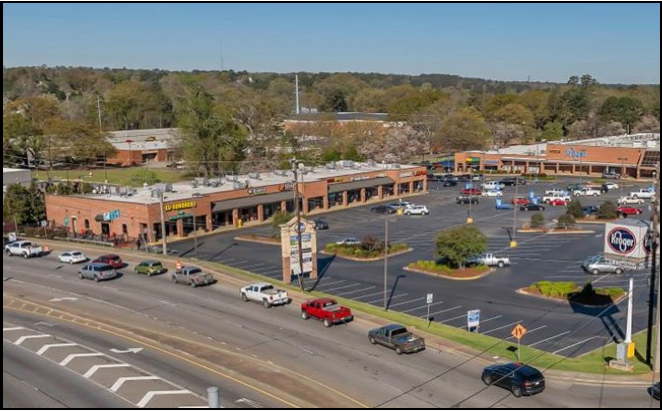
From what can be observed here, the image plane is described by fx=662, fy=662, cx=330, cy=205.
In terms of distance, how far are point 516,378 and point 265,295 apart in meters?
18.7

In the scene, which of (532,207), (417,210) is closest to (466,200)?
(532,207)

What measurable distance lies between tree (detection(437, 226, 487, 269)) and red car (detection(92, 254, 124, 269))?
83.7 ft

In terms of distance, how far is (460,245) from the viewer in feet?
160

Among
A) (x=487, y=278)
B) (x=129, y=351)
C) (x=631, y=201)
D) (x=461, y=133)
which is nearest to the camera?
(x=129, y=351)

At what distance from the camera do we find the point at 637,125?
14825 cm

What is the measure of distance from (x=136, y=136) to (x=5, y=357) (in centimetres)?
12243

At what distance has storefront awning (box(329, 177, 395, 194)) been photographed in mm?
83562

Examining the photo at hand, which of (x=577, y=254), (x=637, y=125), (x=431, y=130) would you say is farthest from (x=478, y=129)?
(x=577, y=254)

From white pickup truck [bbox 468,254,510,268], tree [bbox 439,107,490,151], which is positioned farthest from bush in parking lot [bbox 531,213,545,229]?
tree [bbox 439,107,490,151]

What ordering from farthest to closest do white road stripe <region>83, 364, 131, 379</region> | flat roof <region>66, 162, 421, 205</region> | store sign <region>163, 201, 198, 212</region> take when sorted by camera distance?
flat roof <region>66, 162, 421, 205</region> < store sign <region>163, 201, 198, 212</region> < white road stripe <region>83, 364, 131, 379</region>

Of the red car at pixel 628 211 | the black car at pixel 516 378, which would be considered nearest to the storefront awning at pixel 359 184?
the red car at pixel 628 211

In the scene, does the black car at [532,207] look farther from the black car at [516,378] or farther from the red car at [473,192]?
the black car at [516,378]

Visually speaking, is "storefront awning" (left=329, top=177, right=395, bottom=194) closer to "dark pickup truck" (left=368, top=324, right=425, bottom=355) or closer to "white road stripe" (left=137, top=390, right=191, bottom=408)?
"dark pickup truck" (left=368, top=324, right=425, bottom=355)

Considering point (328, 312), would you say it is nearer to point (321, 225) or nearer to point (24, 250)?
point (321, 225)
